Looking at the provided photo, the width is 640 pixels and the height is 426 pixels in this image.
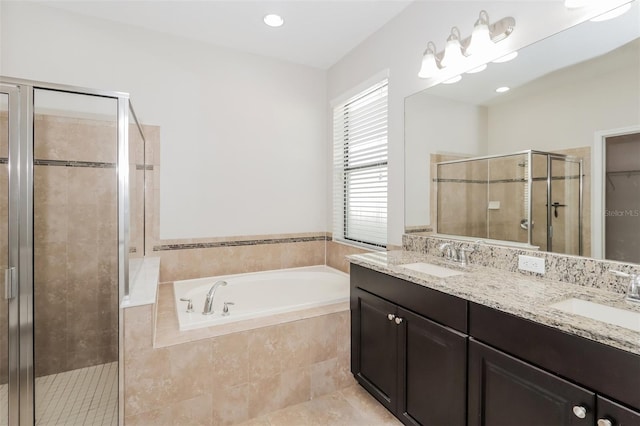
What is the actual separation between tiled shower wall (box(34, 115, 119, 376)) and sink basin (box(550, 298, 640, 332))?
2.12 meters

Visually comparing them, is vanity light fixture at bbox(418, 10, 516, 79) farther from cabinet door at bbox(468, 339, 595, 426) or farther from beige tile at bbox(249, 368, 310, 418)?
beige tile at bbox(249, 368, 310, 418)

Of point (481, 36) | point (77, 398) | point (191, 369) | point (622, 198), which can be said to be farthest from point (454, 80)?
point (77, 398)

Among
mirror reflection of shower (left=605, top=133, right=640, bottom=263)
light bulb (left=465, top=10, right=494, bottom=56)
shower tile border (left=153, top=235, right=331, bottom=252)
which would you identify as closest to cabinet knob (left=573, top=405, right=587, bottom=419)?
mirror reflection of shower (left=605, top=133, right=640, bottom=263)

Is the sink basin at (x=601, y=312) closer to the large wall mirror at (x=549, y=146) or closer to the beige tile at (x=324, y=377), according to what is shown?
the large wall mirror at (x=549, y=146)

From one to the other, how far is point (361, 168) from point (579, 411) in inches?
87.9

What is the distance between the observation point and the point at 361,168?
2881mm

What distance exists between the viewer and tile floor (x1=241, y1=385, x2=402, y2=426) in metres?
1.79

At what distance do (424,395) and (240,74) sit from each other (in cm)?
284

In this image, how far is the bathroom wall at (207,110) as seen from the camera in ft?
7.47

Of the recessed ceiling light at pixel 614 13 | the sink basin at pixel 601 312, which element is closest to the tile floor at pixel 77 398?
the sink basin at pixel 601 312

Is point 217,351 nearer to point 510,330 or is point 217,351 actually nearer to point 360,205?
point 510,330

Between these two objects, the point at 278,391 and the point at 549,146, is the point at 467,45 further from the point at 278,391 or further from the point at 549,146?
the point at 278,391

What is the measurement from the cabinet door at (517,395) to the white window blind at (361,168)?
1429 millimetres

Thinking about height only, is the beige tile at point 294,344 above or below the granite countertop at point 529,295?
below
